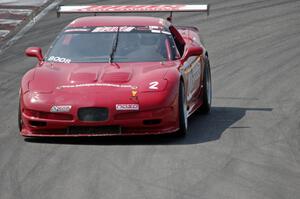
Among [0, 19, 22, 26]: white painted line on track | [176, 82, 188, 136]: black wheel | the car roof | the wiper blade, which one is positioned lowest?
[0, 19, 22, 26]: white painted line on track

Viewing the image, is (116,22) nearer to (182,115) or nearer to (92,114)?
(182,115)

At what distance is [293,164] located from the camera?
33.1 ft

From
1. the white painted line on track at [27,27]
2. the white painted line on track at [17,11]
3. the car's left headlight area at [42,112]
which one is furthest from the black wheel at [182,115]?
the white painted line on track at [17,11]

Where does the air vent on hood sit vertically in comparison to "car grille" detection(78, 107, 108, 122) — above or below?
above

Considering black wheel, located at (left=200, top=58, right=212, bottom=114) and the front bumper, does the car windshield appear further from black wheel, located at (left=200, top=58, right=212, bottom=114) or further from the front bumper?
the front bumper

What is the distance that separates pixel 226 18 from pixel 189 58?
369 inches

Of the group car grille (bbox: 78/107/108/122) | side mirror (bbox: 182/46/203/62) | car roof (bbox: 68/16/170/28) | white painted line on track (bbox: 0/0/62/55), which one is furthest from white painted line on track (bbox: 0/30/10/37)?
car grille (bbox: 78/107/108/122)

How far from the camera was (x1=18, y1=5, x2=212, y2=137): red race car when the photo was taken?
1105cm

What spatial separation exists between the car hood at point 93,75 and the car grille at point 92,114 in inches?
10.9

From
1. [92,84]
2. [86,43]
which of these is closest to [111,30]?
[86,43]

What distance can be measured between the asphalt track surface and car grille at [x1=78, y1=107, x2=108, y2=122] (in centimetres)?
27

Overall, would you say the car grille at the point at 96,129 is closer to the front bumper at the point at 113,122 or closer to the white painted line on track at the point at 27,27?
the front bumper at the point at 113,122

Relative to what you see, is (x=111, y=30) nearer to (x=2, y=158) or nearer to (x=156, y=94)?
(x=156, y=94)

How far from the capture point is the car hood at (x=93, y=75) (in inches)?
447
